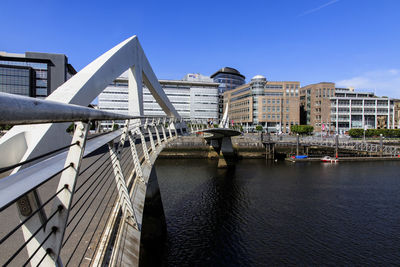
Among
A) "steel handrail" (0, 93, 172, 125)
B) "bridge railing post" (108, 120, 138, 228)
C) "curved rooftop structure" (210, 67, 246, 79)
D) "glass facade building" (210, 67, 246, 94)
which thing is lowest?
"bridge railing post" (108, 120, 138, 228)

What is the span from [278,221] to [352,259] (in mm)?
4135

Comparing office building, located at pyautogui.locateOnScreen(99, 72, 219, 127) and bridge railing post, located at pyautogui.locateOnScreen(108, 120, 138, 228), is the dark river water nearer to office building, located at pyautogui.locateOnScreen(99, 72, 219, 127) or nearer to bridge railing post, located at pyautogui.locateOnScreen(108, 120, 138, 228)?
bridge railing post, located at pyautogui.locateOnScreen(108, 120, 138, 228)

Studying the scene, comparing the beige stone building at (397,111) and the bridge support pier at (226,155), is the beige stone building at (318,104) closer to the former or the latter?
the beige stone building at (397,111)

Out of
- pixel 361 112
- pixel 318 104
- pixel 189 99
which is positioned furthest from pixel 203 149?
pixel 361 112

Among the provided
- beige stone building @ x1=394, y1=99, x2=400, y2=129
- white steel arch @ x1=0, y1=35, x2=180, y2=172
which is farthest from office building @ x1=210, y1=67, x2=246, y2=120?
white steel arch @ x1=0, y1=35, x2=180, y2=172

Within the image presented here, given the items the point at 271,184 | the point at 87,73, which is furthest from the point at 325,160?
the point at 87,73

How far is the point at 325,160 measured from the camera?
122 ft

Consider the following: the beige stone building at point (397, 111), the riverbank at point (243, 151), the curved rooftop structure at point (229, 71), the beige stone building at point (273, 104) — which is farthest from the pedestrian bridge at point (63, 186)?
the curved rooftop structure at point (229, 71)

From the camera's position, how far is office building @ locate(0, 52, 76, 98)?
58.1 meters

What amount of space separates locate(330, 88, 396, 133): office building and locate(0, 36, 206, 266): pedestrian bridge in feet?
262

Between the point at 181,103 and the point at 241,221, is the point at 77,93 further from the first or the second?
the point at 181,103

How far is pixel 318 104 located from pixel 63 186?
8424cm

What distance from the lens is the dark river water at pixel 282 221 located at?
34.9ft

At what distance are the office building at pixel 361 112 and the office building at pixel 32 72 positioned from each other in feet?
249
